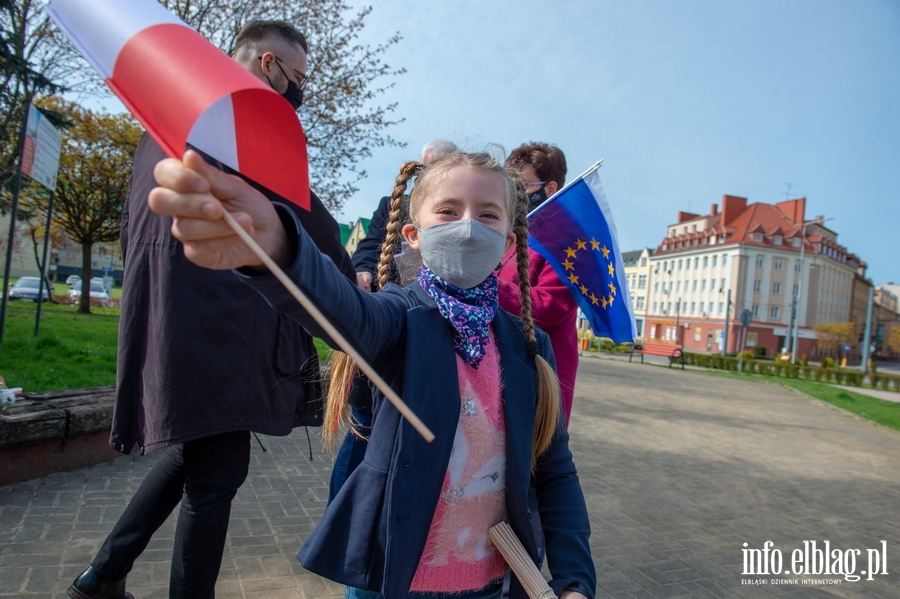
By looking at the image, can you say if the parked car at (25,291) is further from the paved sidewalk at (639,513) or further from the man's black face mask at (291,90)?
the man's black face mask at (291,90)

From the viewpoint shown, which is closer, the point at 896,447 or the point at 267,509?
the point at 267,509

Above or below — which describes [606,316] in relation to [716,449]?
above

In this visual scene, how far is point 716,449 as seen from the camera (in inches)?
307

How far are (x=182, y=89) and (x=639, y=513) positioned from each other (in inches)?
187

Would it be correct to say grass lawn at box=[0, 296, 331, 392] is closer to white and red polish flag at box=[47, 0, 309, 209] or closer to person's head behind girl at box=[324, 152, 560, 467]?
person's head behind girl at box=[324, 152, 560, 467]

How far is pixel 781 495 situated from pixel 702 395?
30.9 feet

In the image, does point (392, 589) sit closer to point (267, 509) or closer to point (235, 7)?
point (267, 509)

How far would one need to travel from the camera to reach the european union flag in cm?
294

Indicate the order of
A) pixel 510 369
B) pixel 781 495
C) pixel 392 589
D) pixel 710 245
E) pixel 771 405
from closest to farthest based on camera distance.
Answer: pixel 392 589
pixel 510 369
pixel 781 495
pixel 771 405
pixel 710 245

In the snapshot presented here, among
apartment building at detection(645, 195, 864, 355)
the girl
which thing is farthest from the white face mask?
apartment building at detection(645, 195, 864, 355)

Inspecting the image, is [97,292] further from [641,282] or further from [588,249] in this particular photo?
[641,282]

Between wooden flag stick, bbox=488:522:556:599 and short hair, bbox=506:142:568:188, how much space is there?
1.92 meters

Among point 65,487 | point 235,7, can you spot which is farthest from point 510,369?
point 235,7

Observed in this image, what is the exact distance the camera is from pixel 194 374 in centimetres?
190
